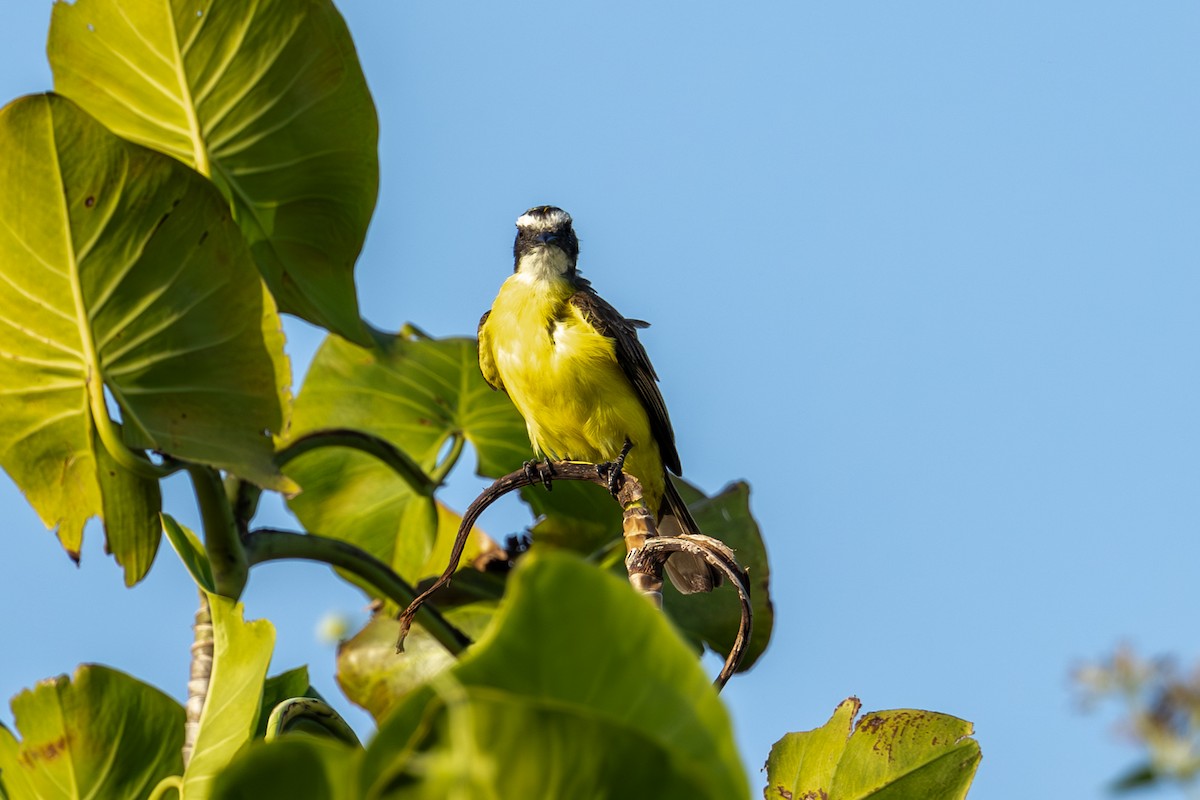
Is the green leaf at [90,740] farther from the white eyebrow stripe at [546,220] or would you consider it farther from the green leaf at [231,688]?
the white eyebrow stripe at [546,220]

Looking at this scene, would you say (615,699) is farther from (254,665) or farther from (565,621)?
(254,665)

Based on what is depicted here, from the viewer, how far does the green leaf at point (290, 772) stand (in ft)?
3.96

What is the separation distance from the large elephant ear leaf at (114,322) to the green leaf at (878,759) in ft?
4.26

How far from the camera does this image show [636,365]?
4406 millimetres

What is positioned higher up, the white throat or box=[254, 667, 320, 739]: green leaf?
the white throat

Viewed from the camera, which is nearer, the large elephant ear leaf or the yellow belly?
the large elephant ear leaf

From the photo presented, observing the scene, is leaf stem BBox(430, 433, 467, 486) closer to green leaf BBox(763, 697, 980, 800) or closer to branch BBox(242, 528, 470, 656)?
branch BBox(242, 528, 470, 656)

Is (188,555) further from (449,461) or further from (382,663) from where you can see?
(449,461)

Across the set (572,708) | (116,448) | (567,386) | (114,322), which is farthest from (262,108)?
(572,708)

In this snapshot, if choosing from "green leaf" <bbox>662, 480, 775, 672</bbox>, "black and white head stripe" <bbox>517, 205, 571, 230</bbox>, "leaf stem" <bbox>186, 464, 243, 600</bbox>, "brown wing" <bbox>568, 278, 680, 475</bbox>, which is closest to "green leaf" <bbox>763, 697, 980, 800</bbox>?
"leaf stem" <bbox>186, 464, 243, 600</bbox>

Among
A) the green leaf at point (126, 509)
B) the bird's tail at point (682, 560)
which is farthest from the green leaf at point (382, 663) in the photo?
the green leaf at point (126, 509)

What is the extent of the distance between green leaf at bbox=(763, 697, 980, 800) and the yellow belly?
204 centimetres

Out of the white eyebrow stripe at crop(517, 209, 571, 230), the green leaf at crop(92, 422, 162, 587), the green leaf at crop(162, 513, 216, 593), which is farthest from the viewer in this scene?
the white eyebrow stripe at crop(517, 209, 571, 230)

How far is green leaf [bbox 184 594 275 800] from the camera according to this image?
2312 millimetres
